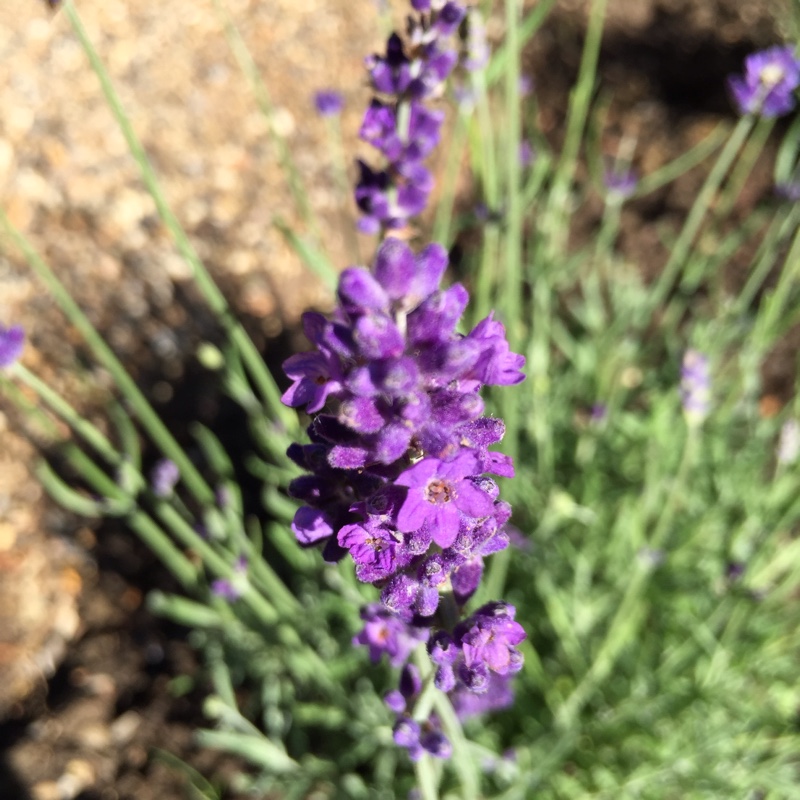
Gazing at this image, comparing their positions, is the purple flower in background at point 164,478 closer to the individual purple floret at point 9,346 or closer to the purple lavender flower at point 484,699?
the individual purple floret at point 9,346

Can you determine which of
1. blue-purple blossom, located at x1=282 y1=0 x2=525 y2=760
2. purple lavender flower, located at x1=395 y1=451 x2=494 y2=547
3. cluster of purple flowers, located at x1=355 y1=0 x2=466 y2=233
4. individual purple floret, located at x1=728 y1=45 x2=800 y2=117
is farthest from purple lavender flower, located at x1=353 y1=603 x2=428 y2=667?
individual purple floret, located at x1=728 y1=45 x2=800 y2=117

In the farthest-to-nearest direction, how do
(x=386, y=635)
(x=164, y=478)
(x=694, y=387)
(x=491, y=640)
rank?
1. (x=164, y=478)
2. (x=694, y=387)
3. (x=386, y=635)
4. (x=491, y=640)

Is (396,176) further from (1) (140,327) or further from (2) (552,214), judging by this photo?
(1) (140,327)

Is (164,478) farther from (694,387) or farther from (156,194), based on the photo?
(694,387)

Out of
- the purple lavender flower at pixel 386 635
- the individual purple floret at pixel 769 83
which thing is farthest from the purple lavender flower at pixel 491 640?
the individual purple floret at pixel 769 83

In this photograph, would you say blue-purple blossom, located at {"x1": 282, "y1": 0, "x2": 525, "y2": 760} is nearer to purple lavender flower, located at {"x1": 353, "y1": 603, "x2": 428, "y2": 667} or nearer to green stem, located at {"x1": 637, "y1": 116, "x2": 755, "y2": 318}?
purple lavender flower, located at {"x1": 353, "y1": 603, "x2": 428, "y2": 667}

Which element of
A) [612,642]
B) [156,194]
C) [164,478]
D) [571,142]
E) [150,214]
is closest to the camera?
[156,194]

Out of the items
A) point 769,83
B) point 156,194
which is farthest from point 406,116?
point 769,83
